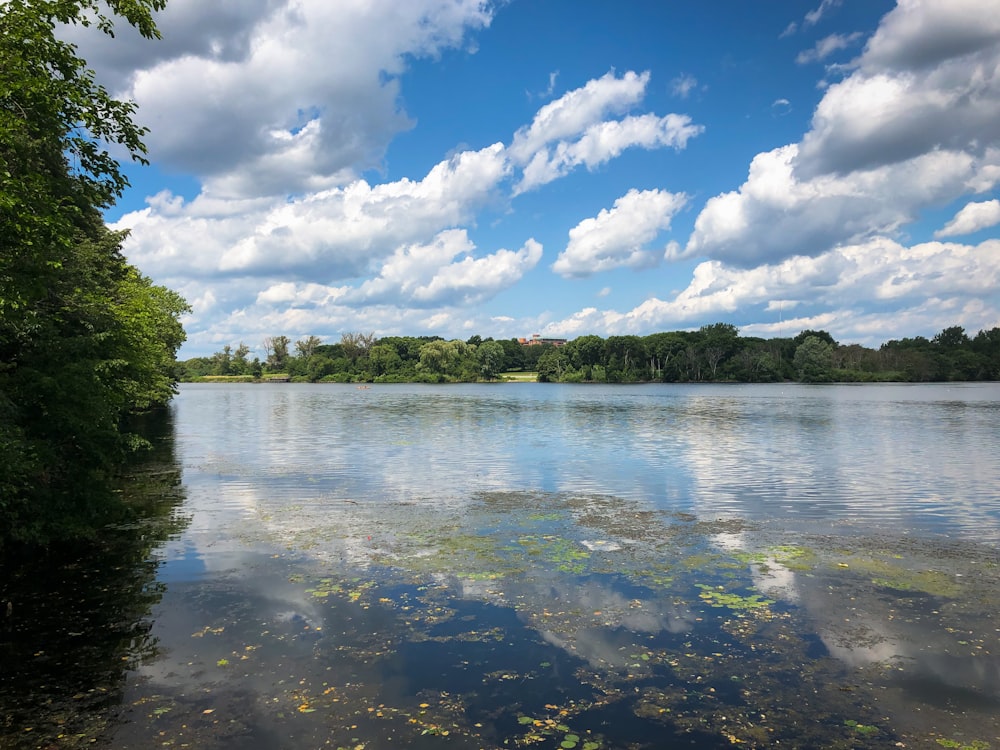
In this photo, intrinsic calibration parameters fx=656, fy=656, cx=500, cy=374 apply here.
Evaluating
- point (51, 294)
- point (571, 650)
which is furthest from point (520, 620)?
point (51, 294)

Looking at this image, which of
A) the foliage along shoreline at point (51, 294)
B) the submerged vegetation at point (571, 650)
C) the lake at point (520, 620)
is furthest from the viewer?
the foliage along shoreline at point (51, 294)

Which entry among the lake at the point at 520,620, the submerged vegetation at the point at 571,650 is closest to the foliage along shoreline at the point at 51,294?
the lake at the point at 520,620

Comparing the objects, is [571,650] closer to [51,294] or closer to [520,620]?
[520,620]

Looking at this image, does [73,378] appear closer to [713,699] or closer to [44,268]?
[44,268]

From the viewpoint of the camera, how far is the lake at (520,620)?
9953mm

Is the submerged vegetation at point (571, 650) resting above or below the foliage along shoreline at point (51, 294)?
below

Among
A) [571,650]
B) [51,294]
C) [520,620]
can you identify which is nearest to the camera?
[571,650]

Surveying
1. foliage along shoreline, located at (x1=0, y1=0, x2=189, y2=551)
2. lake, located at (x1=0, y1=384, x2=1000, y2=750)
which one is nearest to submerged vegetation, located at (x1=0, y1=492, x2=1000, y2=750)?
lake, located at (x1=0, y1=384, x2=1000, y2=750)

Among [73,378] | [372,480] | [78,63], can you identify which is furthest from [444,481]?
[78,63]

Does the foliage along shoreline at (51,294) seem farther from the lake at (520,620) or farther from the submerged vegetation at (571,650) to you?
the submerged vegetation at (571,650)

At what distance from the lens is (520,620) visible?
1406cm

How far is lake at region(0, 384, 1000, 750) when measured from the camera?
392 inches

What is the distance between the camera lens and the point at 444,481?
32969 mm

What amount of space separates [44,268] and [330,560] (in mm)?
10445
